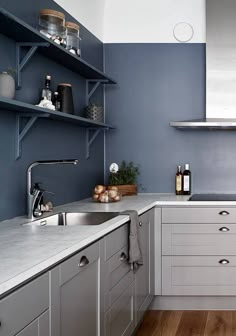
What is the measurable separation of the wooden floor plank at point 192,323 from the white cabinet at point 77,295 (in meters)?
1.33

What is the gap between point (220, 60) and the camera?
4258mm

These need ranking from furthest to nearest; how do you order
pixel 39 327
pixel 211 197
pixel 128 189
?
1. pixel 128 189
2. pixel 211 197
3. pixel 39 327

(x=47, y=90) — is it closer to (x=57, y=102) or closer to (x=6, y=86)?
(x=57, y=102)

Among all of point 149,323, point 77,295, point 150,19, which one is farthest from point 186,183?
point 77,295

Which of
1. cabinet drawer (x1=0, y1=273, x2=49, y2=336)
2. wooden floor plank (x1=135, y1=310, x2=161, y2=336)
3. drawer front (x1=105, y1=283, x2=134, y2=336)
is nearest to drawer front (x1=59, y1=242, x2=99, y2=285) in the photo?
cabinet drawer (x1=0, y1=273, x2=49, y2=336)

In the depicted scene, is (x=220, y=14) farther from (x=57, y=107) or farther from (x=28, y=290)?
(x=28, y=290)

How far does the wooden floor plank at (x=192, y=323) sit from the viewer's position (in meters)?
3.44

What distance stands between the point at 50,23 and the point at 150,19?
188cm

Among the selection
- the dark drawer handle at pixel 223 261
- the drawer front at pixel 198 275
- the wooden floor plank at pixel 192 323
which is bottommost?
the wooden floor plank at pixel 192 323

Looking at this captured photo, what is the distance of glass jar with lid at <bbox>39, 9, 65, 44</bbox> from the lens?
288 centimetres

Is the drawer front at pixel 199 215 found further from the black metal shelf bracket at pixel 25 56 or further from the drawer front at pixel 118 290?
the black metal shelf bracket at pixel 25 56

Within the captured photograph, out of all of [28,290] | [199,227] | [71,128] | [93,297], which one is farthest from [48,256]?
[199,227]

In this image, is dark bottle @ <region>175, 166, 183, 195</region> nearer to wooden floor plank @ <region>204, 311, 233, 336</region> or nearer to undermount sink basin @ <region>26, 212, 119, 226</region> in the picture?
wooden floor plank @ <region>204, 311, 233, 336</region>

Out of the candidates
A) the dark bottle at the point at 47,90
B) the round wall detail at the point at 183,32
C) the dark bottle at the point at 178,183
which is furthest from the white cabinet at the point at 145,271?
the round wall detail at the point at 183,32
